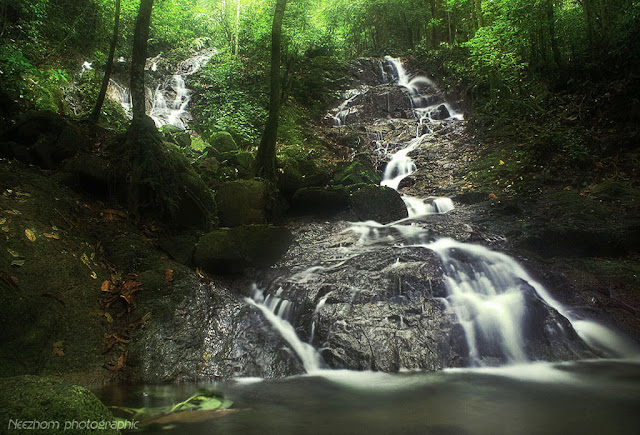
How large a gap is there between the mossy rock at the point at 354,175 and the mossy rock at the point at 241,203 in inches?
130

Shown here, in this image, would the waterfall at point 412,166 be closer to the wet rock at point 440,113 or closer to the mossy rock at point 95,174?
the wet rock at point 440,113

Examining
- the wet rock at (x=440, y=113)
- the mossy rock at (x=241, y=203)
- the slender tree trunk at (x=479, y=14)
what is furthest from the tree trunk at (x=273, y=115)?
the wet rock at (x=440, y=113)

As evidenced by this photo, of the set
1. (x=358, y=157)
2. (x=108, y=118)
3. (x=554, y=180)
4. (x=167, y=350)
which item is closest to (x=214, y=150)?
(x=108, y=118)

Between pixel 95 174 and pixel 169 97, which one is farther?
pixel 169 97

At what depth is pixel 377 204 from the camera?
10422 millimetres

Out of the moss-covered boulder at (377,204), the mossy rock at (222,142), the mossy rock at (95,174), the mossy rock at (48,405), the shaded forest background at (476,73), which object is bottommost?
the mossy rock at (48,405)

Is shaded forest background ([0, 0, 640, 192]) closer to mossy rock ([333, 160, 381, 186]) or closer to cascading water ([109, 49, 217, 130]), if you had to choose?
cascading water ([109, 49, 217, 130])

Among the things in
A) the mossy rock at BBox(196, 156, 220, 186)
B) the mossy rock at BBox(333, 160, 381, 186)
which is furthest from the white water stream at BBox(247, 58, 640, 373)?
the mossy rock at BBox(196, 156, 220, 186)

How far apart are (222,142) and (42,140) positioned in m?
5.88

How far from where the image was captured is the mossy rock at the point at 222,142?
38.8ft

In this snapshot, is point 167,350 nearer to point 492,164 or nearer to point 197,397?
point 197,397

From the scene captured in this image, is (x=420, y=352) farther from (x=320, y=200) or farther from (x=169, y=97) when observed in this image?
(x=169, y=97)

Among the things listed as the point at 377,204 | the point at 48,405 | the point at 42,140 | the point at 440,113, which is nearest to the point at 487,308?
the point at 377,204

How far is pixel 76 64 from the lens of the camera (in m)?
12.7
